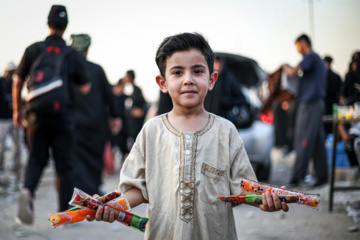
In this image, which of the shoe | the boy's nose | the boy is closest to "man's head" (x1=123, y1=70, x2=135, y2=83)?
the shoe

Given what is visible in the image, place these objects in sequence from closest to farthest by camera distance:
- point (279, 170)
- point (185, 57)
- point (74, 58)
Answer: point (185, 57), point (74, 58), point (279, 170)

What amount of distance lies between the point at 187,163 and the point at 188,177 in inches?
2.6

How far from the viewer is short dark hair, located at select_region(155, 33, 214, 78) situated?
1.92m

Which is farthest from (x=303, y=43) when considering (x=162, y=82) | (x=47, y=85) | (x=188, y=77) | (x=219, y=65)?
(x=188, y=77)

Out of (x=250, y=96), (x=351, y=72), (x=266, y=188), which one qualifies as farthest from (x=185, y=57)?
(x=351, y=72)

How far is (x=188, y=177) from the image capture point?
1.86m

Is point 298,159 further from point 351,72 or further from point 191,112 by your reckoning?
point 191,112

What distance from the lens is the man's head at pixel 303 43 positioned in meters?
6.52

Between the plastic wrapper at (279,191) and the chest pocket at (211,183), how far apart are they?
11 centimetres

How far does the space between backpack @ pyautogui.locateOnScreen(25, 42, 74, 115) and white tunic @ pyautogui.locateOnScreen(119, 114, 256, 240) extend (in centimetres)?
242

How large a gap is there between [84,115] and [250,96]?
3.07 meters

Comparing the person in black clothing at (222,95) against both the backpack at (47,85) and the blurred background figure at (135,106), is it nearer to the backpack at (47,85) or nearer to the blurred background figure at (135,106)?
the backpack at (47,85)

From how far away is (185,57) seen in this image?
191 cm

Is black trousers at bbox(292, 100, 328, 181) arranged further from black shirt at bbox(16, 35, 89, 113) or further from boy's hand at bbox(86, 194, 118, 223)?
boy's hand at bbox(86, 194, 118, 223)
